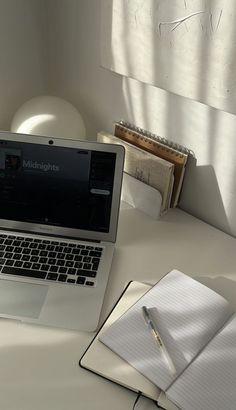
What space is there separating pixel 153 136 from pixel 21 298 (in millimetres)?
507

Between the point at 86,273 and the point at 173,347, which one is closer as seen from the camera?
the point at 173,347

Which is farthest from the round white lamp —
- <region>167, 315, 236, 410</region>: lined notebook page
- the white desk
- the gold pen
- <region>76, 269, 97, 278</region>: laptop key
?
<region>167, 315, 236, 410</region>: lined notebook page

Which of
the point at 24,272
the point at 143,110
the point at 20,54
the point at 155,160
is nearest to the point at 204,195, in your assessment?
the point at 155,160

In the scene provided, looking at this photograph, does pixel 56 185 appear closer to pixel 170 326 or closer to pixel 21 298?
pixel 21 298

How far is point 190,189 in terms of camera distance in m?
1.04

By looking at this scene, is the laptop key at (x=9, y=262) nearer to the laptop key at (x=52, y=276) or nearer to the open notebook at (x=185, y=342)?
the laptop key at (x=52, y=276)

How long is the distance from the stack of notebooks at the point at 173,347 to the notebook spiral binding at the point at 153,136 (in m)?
0.33

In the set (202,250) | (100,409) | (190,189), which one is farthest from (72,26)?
(100,409)

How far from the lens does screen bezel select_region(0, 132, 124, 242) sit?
835 millimetres

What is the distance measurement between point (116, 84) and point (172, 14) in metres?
0.27

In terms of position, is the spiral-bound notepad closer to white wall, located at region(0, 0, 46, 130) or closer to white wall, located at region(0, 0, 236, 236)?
white wall, located at region(0, 0, 236, 236)

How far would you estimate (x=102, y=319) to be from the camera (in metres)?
0.77

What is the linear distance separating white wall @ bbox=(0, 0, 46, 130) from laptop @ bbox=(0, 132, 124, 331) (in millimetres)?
383

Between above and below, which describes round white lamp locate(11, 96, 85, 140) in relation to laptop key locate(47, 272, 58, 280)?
above
